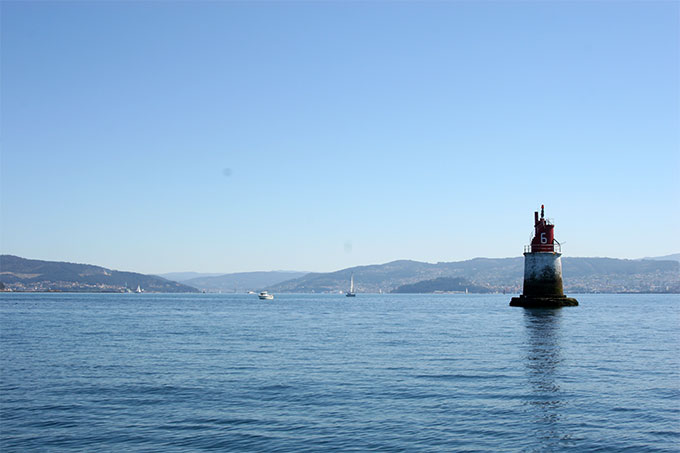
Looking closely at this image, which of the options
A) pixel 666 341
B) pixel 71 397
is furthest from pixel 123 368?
pixel 666 341

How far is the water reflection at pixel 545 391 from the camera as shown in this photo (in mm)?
17355

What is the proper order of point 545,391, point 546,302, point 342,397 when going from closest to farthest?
point 342,397 < point 545,391 < point 546,302

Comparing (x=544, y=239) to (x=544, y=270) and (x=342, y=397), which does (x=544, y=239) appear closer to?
(x=544, y=270)

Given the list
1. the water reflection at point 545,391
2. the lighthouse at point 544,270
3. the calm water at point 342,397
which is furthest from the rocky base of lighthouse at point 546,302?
the calm water at point 342,397

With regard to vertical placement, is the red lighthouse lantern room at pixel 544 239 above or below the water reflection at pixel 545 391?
above

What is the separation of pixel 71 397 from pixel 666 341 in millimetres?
41054

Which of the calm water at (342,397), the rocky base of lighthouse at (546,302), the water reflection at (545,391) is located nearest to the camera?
the calm water at (342,397)

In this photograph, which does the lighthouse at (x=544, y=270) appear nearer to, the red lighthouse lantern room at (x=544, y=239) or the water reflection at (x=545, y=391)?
the red lighthouse lantern room at (x=544, y=239)

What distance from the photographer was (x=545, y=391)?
23.5m

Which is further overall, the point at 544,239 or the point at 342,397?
the point at 544,239

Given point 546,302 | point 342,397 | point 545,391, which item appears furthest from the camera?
point 546,302

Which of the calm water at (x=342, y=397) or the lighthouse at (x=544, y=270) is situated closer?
the calm water at (x=342, y=397)

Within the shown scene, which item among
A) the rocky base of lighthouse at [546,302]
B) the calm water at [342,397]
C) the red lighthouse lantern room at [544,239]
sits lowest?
the calm water at [342,397]

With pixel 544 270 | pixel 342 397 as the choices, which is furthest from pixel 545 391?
pixel 544 270
